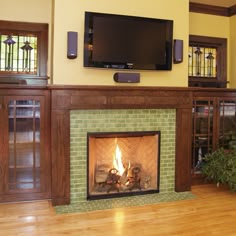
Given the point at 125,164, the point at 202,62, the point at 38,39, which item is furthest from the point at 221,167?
the point at 38,39

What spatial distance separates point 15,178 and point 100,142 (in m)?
1.02

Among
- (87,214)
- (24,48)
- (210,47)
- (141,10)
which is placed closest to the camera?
(87,214)

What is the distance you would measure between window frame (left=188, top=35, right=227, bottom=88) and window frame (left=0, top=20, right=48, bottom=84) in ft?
6.69

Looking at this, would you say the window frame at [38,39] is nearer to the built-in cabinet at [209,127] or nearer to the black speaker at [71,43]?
the black speaker at [71,43]

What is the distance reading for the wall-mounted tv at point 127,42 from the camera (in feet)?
10.6

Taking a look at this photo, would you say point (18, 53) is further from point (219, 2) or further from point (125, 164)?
point (219, 2)

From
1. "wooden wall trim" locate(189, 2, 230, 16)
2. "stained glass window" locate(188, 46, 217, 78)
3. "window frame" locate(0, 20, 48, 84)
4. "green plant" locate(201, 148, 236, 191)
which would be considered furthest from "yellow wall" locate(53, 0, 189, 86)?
"green plant" locate(201, 148, 236, 191)

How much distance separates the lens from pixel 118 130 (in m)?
3.41

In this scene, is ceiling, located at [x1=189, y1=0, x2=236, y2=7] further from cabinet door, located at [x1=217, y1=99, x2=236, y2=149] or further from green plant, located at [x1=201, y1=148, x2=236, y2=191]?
green plant, located at [x1=201, y1=148, x2=236, y2=191]

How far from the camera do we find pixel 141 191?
3.55 metres

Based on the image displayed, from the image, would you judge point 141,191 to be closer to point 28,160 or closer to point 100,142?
point 100,142

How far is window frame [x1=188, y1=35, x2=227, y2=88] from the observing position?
14.3 ft

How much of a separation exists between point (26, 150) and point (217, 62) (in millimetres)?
Result: 3059

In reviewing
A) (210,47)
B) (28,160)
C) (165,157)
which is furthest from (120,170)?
(210,47)
